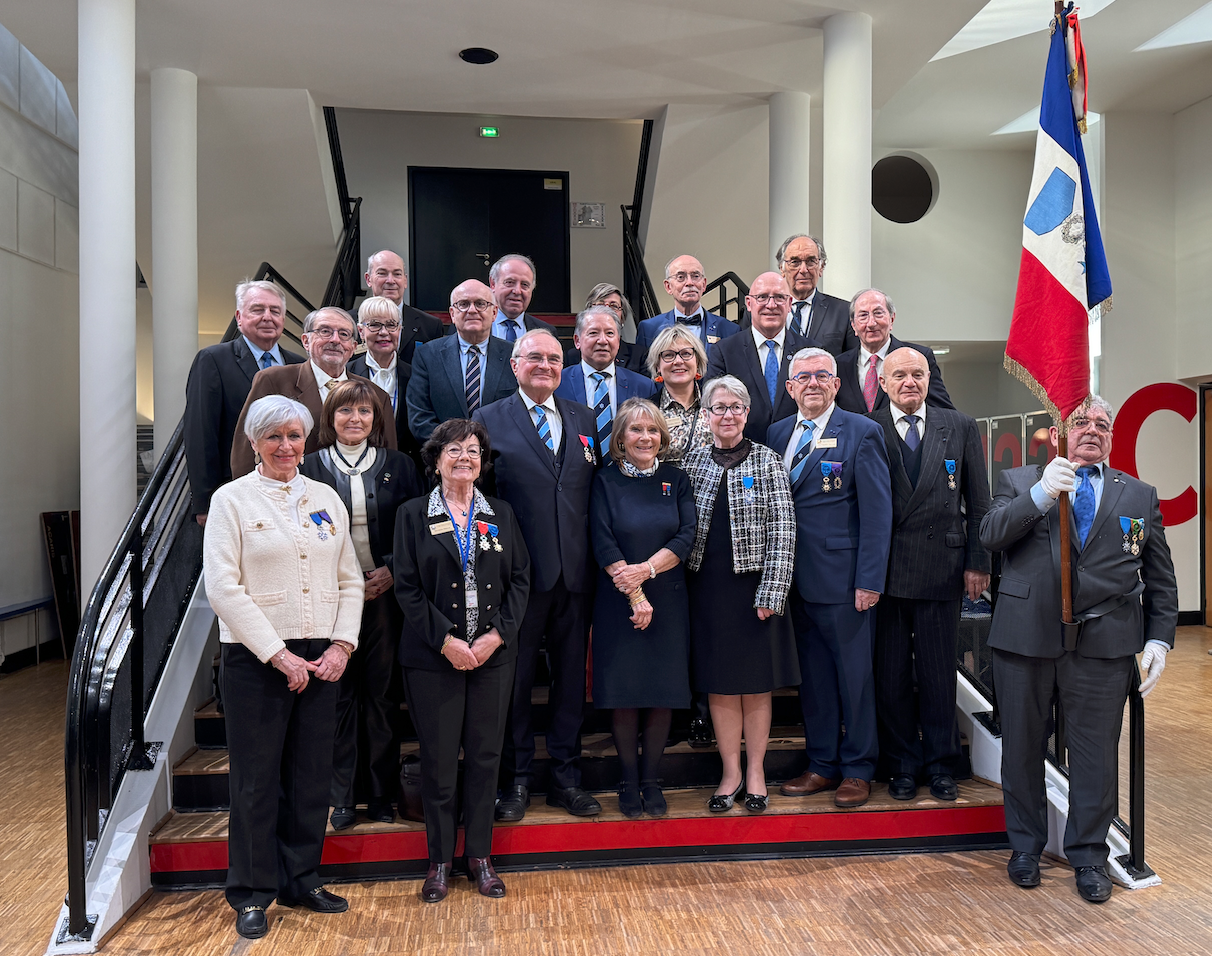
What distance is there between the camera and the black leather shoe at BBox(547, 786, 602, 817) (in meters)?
3.33

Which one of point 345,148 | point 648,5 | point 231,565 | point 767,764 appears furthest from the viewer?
point 345,148

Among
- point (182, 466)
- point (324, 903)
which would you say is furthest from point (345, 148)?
point (324, 903)

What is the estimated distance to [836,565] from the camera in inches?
136

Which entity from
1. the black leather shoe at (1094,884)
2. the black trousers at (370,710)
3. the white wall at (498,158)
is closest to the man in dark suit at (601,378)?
the black trousers at (370,710)

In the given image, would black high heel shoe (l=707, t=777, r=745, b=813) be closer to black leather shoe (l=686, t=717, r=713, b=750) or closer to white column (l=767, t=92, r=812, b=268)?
black leather shoe (l=686, t=717, r=713, b=750)

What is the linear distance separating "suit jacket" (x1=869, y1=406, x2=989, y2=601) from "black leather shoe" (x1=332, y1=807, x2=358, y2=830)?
7.03ft

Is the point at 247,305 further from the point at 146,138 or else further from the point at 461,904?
the point at 146,138

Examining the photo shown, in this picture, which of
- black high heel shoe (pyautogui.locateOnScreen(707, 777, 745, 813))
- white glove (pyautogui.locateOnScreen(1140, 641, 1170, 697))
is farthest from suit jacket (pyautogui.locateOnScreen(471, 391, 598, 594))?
white glove (pyautogui.locateOnScreen(1140, 641, 1170, 697))

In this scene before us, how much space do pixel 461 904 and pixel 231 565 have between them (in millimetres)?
1329

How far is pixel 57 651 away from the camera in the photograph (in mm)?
7340

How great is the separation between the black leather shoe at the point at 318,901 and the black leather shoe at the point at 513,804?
1.95 ft

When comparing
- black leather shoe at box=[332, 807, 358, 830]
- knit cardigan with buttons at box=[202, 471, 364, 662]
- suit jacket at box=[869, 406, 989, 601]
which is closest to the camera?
knit cardigan with buttons at box=[202, 471, 364, 662]

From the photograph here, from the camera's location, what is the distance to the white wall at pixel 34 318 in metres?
6.73

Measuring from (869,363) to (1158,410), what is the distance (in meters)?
6.44
